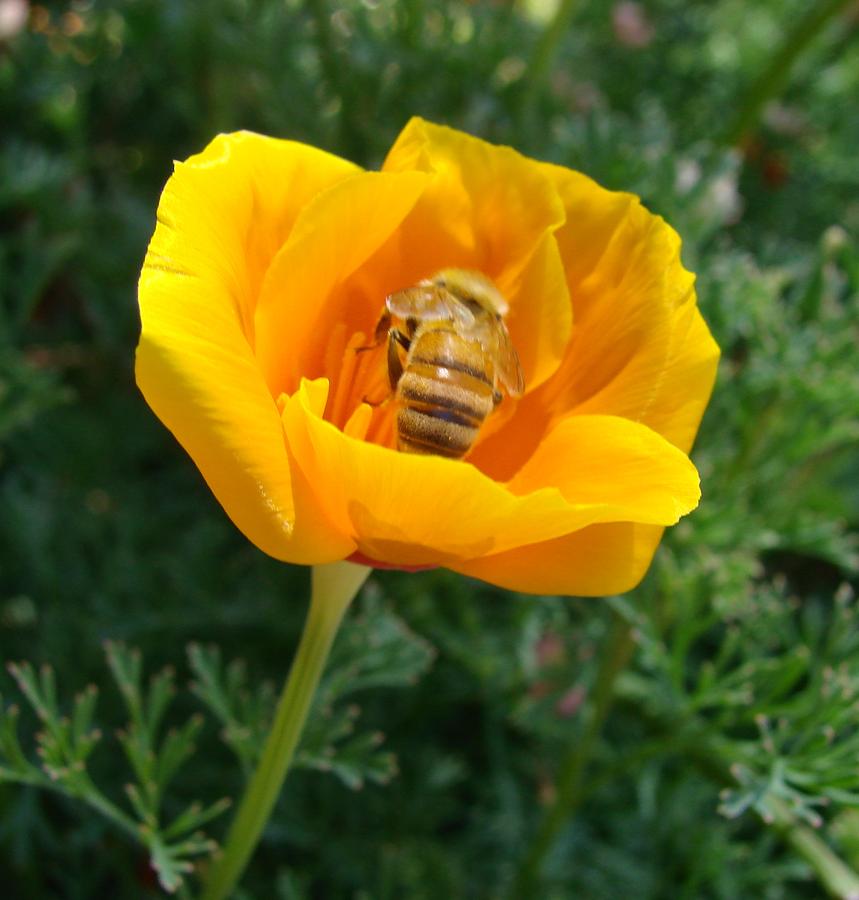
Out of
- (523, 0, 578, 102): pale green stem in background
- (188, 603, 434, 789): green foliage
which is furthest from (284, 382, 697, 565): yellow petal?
(523, 0, 578, 102): pale green stem in background

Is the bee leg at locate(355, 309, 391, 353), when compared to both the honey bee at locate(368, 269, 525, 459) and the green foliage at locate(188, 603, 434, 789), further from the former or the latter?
the green foliage at locate(188, 603, 434, 789)

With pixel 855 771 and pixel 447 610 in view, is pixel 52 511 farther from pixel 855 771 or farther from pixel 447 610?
pixel 855 771

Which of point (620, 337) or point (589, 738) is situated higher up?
point (620, 337)

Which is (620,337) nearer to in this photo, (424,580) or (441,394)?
(441,394)

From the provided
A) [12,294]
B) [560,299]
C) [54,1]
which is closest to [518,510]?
[560,299]

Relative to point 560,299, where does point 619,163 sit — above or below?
above

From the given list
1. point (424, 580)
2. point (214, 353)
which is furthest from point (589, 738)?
point (214, 353)
